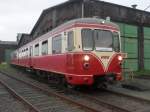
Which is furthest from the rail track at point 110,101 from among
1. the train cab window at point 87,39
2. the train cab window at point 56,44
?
the train cab window at point 87,39

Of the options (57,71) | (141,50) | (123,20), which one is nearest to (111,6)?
(123,20)

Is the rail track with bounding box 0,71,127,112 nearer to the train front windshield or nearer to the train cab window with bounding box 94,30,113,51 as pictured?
the train front windshield

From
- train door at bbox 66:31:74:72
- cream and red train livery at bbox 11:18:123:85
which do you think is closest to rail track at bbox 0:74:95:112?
cream and red train livery at bbox 11:18:123:85

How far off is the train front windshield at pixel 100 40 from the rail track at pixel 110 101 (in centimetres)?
189

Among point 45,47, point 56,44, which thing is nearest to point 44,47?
point 45,47

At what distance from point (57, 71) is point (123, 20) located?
10841 mm

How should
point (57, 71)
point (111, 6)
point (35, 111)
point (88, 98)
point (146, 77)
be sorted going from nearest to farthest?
point (35, 111) < point (88, 98) < point (57, 71) < point (146, 77) < point (111, 6)

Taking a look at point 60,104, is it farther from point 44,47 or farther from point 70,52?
point 44,47

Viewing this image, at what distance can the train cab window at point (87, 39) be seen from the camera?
471 inches

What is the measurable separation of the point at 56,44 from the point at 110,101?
423 centimetres

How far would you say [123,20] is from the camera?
909 inches

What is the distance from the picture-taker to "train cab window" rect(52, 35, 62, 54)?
1348 cm

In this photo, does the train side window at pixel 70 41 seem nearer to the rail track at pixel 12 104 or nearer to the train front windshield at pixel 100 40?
the train front windshield at pixel 100 40

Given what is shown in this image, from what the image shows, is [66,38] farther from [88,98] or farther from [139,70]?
[139,70]
